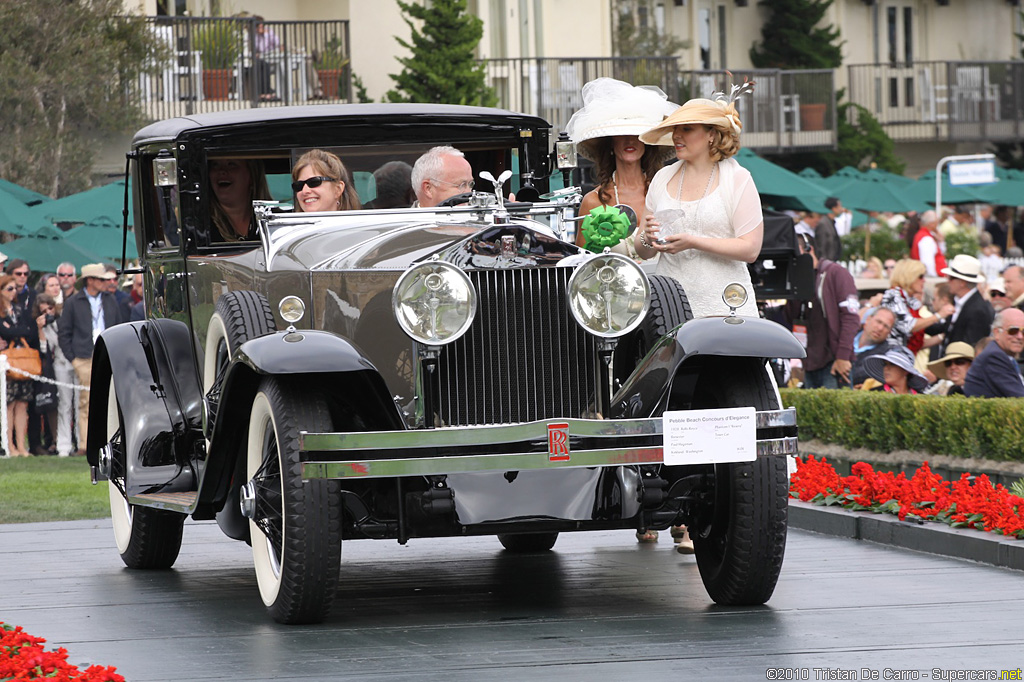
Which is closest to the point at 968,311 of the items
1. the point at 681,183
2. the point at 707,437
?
the point at 681,183

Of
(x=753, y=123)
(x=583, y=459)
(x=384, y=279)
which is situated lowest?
(x=583, y=459)

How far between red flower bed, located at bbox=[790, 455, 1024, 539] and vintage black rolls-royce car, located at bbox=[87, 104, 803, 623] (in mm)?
2143

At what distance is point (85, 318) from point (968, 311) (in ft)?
27.1

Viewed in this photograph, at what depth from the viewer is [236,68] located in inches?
1110

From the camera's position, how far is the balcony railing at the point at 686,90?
32156 mm

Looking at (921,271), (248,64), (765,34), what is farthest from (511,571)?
(765,34)

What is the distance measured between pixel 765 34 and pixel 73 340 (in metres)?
29.8

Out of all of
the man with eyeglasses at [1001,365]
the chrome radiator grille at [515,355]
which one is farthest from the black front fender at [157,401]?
the man with eyeglasses at [1001,365]

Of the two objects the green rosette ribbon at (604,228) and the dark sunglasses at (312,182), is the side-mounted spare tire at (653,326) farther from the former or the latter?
the dark sunglasses at (312,182)

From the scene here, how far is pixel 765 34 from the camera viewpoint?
43.2 metres

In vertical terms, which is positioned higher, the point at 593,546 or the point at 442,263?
the point at 442,263

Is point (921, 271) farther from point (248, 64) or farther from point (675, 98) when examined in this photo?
point (675, 98)

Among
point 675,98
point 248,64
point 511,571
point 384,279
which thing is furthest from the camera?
point 675,98

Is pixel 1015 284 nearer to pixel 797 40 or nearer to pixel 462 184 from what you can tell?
pixel 462 184
